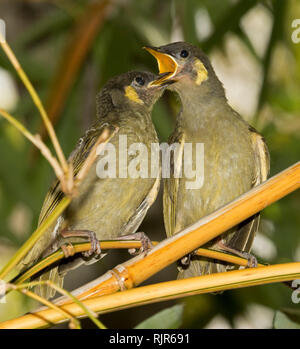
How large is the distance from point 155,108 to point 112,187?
2.66 ft

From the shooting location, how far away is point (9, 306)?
402 centimetres

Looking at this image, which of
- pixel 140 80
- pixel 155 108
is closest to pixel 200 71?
pixel 140 80

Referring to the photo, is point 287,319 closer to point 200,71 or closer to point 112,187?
point 112,187

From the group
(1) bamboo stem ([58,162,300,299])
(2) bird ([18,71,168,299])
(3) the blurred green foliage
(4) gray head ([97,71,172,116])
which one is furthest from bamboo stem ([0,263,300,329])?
(3) the blurred green foliage

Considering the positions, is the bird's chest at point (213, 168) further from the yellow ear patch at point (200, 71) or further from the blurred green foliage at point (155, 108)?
the blurred green foliage at point (155, 108)

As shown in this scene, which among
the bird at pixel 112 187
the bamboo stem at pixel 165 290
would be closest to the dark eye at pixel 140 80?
the bird at pixel 112 187

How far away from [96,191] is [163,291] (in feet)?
2.84

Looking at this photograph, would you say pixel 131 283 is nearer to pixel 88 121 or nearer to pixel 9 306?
pixel 88 121

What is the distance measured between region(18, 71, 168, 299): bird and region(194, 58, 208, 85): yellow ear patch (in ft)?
0.46

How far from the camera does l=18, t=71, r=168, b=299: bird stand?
1.81 meters

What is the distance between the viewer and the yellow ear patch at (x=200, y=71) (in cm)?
198

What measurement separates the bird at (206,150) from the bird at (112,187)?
0.09 meters

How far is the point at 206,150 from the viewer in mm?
2023
